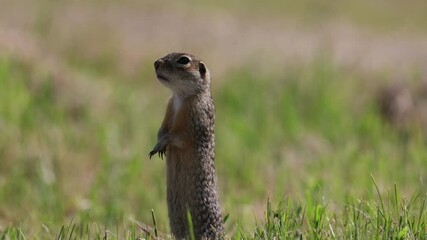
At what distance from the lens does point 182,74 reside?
5941 mm

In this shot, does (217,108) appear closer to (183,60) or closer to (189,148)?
(183,60)

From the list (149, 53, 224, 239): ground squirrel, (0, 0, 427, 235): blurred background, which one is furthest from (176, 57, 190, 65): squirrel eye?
(0, 0, 427, 235): blurred background

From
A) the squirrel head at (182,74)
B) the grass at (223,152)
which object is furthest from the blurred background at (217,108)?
the squirrel head at (182,74)

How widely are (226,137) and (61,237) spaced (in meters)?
5.44

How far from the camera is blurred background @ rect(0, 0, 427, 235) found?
8.88 meters

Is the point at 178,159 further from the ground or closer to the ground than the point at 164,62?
closer to the ground

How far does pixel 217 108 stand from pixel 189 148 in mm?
6741

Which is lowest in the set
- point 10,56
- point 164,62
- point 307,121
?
point 307,121

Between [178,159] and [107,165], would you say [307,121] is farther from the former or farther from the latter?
[178,159]

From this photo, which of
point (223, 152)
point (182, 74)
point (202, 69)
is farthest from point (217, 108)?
point (182, 74)

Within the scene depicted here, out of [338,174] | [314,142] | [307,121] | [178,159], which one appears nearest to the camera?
[178,159]

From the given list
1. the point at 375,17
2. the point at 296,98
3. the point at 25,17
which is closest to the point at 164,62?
the point at 296,98

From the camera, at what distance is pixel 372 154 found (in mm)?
10477

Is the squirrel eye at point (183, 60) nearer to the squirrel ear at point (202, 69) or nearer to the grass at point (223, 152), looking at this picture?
the squirrel ear at point (202, 69)
